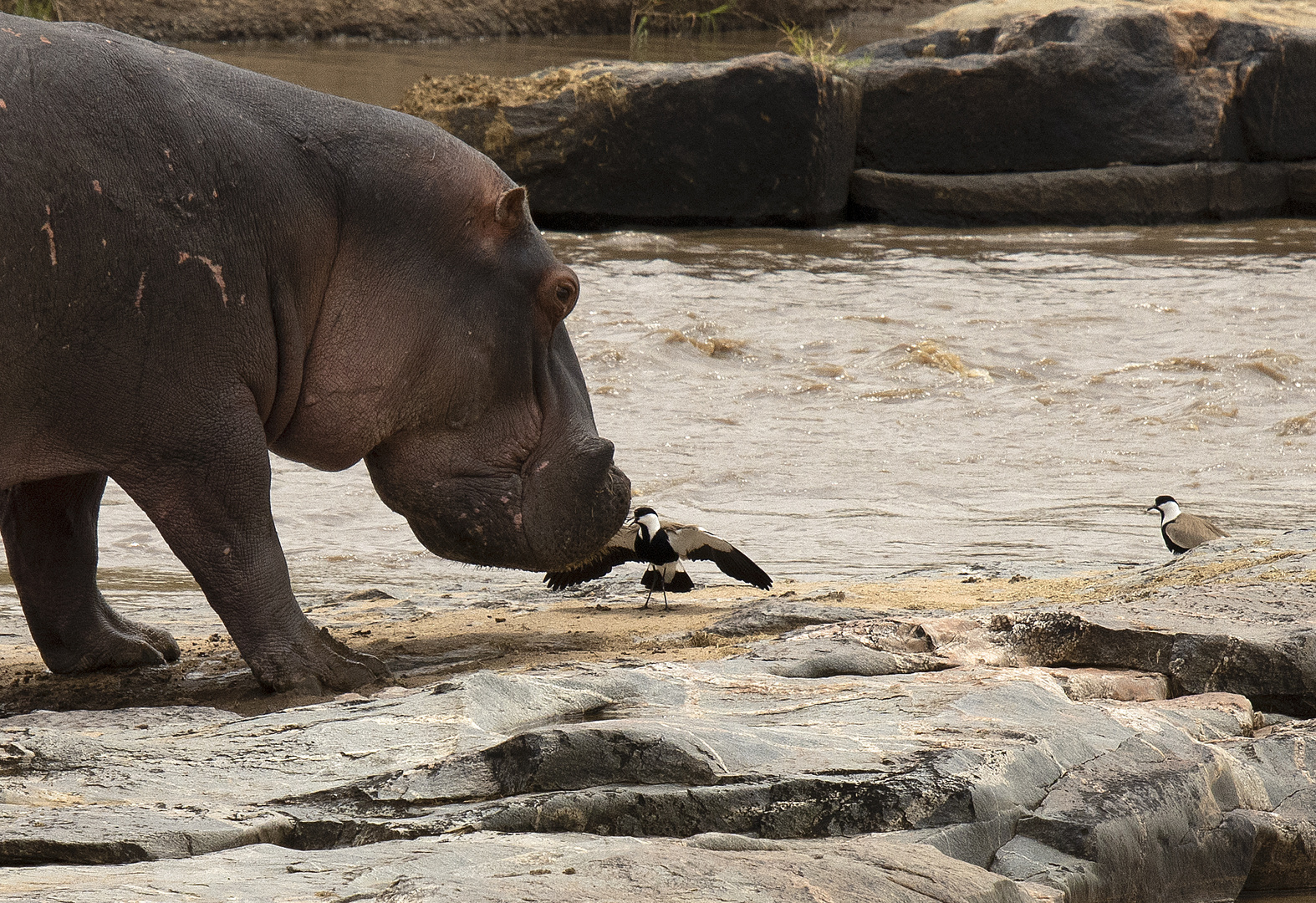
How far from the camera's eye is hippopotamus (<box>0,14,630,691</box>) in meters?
3.62

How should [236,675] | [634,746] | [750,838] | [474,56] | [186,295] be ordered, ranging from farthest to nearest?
1. [474,56]
2. [236,675]
3. [186,295]
4. [634,746]
5. [750,838]

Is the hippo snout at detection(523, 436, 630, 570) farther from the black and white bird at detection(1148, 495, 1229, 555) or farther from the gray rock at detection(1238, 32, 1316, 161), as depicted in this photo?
the gray rock at detection(1238, 32, 1316, 161)

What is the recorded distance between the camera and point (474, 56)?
2069 centimetres

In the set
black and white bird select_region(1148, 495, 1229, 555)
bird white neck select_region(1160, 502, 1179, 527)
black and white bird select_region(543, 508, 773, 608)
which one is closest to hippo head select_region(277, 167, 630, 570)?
black and white bird select_region(543, 508, 773, 608)

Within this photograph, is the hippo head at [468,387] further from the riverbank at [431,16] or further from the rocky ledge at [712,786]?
the riverbank at [431,16]

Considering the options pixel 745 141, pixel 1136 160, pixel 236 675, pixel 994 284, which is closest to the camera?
pixel 236 675

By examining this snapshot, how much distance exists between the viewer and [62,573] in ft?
14.4

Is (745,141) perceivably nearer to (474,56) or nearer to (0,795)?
(474,56)

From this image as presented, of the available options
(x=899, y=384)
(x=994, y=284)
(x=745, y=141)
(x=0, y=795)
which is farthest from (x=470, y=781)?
(x=745, y=141)

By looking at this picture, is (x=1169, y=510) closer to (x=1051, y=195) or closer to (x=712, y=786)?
(x=712, y=786)

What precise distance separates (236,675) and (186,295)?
1.10 meters

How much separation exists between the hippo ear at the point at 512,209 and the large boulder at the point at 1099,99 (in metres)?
11.1

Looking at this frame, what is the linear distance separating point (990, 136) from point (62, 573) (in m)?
12.2

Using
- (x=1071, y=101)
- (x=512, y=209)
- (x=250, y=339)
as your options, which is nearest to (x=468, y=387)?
(x=512, y=209)
